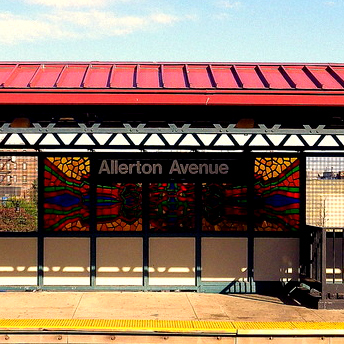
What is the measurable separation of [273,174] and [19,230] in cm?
484

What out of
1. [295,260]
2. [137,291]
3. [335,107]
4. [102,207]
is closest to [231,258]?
[295,260]

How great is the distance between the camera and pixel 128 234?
10250 millimetres

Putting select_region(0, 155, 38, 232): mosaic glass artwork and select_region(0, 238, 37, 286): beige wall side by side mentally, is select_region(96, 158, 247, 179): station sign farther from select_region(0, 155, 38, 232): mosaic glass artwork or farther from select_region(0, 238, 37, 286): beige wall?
select_region(0, 238, 37, 286): beige wall

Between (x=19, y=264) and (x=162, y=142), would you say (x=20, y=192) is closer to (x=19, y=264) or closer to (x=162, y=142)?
(x=19, y=264)

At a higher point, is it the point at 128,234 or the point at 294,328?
the point at 128,234

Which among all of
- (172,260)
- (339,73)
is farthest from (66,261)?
(339,73)

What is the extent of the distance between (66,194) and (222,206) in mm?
2892

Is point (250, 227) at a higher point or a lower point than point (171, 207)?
lower

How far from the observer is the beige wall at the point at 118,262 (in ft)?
33.6

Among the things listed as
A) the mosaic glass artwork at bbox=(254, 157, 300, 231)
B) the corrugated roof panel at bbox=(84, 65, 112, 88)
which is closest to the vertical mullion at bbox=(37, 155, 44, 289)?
the corrugated roof panel at bbox=(84, 65, 112, 88)

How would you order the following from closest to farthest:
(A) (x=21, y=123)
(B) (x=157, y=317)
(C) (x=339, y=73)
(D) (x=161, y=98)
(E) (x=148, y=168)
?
(D) (x=161, y=98) → (B) (x=157, y=317) → (A) (x=21, y=123) → (C) (x=339, y=73) → (E) (x=148, y=168)

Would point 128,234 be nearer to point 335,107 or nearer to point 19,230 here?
point 19,230

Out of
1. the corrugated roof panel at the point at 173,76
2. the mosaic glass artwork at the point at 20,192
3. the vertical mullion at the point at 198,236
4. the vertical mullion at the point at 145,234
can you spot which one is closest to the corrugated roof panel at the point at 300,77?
the corrugated roof panel at the point at 173,76

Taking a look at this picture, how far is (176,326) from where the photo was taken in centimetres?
756
